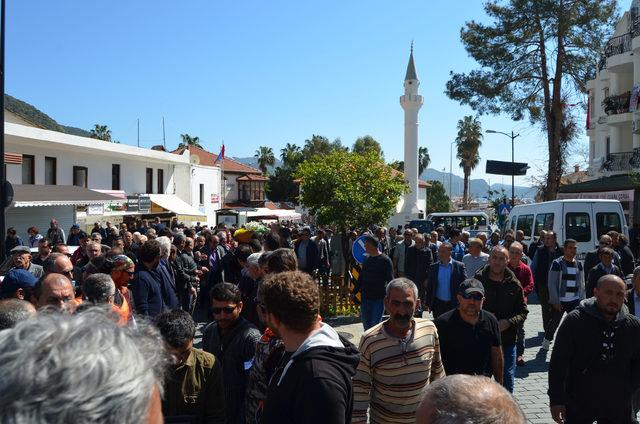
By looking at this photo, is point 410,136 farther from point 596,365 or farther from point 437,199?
point 596,365

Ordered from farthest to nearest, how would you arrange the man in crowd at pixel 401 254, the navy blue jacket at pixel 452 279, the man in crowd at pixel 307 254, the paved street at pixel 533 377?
1. the man in crowd at pixel 401 254
2. the man in crowd at pixel 307 254
3. the navy blue jacket at pixel 452 279
4. the paved street at pixel 533 377

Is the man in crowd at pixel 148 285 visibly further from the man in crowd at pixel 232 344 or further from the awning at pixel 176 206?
the awning at pixel 176 206

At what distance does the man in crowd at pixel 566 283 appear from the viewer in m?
8.38

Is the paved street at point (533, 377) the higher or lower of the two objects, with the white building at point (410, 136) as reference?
lower

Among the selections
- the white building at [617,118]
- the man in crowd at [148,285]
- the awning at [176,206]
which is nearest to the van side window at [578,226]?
the white building at [617,118]

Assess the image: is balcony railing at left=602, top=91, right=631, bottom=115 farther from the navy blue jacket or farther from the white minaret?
the navy blue jacket

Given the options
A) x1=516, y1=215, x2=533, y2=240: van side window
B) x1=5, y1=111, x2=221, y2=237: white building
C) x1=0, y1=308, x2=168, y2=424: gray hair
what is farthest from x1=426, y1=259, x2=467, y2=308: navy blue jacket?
x1=5, y1=111, x2=221, y2=237: white building

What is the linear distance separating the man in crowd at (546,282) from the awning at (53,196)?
17.1m

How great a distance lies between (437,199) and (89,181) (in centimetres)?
6037

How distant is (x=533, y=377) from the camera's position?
24.4ft

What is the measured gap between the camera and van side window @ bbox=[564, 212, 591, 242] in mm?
16391

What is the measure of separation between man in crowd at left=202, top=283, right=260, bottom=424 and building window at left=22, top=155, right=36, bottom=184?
77.3ft

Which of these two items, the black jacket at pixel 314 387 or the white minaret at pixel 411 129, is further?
the white minaret at pixel 411 129

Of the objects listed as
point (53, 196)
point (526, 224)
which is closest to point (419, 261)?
point (526, 224)
